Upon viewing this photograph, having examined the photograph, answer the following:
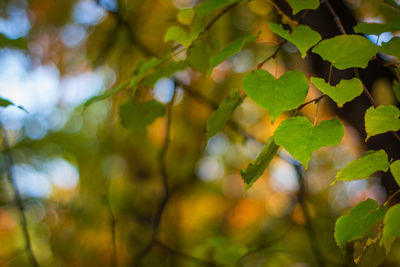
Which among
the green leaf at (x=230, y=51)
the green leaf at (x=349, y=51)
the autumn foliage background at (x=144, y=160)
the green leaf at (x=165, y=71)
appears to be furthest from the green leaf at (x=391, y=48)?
the autumn foliage background at (x=144, y=160)

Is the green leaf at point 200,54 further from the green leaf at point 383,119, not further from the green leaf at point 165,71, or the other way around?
the green leaf at point 383,119

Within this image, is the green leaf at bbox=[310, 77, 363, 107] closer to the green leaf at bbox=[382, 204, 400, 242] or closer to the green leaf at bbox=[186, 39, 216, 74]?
the green leaf at bbox=[382, 204, 400, 242]

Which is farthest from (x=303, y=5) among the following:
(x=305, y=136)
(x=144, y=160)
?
(x=144, y=160)

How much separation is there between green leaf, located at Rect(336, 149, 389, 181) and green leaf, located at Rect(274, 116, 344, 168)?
46 mm

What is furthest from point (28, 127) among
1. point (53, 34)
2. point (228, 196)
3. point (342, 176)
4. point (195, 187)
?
point (342, 176)

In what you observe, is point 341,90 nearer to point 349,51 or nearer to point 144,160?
point 349,51

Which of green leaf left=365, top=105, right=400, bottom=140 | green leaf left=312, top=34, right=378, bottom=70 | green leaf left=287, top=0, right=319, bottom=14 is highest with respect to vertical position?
green leaf left=287, top=0, right=319, bottom=14

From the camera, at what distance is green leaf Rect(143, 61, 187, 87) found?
0.56 metres

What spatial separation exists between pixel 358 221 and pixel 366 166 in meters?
0.06

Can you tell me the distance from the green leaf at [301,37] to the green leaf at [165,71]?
22 cm

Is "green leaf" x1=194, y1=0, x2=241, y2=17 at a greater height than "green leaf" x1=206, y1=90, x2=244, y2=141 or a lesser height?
greater

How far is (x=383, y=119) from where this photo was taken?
358 millimetres

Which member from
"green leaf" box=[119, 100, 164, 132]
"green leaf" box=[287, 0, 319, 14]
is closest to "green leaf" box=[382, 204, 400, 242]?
"green leaf" box=[287, 0, 319, 14]

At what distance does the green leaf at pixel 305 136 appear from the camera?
0.35 meters
